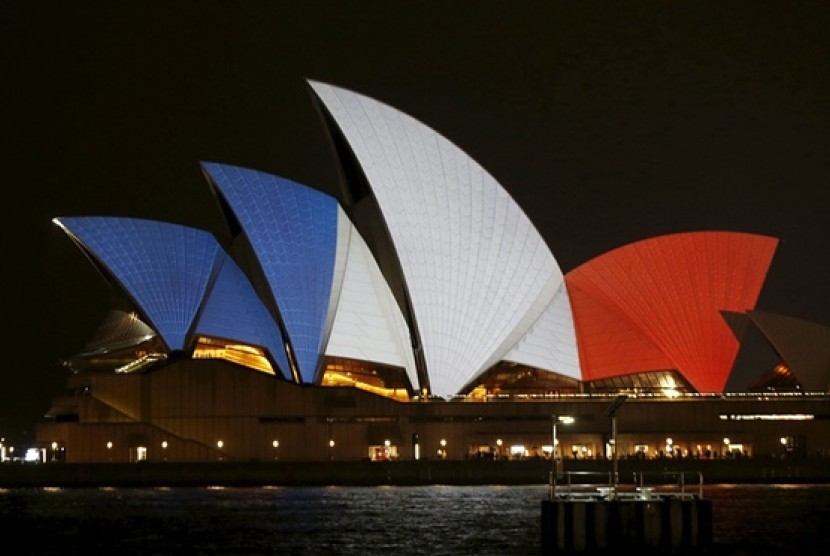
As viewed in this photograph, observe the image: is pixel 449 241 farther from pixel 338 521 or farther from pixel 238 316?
pixel 338 521

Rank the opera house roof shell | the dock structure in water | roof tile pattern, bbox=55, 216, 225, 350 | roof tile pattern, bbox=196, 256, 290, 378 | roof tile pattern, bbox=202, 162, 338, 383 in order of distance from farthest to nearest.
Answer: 1. roof tile pattern, bbox=196, 256, 290, 378
2. roof tile pattern, bbox=55, 216, 225, 350
3. roof tile pattern, bbox=202, 162, 338, 383
4. the opera house roof shell
5. the dock structure in water

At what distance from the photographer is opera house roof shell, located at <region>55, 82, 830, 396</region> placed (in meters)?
61.0

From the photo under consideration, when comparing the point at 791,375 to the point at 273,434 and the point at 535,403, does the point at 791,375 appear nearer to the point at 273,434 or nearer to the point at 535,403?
the point at 535,403

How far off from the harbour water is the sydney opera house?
7108mm

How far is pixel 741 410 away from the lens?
66.8m

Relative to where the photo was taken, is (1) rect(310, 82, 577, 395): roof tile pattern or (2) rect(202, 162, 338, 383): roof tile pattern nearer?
(1) rect(310, 82, 577, 395): roof tile pattern

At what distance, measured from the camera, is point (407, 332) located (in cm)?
6400

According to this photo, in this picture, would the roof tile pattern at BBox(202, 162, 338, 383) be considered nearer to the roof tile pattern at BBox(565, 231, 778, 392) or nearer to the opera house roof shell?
the opera house roof shell

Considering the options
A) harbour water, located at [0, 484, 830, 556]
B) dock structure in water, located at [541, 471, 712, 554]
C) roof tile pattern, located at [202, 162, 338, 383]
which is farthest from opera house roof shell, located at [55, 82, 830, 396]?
dock structure in water, located at [541, 471, 712, 554]

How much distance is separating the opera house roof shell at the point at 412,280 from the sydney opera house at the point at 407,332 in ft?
0.29

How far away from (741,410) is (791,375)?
147 inches

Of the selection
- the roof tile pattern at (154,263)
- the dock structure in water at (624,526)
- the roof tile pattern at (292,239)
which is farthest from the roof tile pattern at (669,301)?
the dock structure in water at (624,526)

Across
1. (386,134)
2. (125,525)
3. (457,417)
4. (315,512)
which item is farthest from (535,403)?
(125,525)

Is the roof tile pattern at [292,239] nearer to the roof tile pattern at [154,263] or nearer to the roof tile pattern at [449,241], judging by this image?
the roof tile pattern at [154,263]
